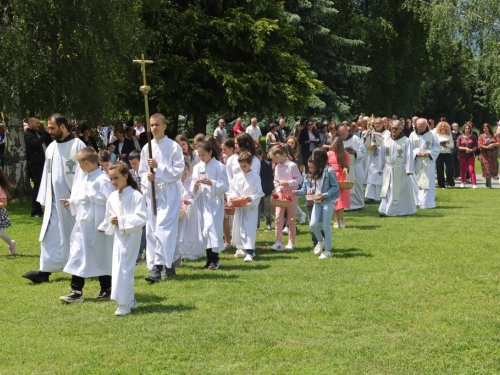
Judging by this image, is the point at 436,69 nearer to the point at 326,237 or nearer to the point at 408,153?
the point at 408,153

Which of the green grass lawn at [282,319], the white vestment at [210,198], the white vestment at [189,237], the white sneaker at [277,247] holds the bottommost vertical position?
the green grass lawn at [282,319]

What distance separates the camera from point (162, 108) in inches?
1145

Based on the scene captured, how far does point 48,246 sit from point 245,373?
16.1ft

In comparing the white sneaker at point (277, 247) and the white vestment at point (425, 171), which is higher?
the white vestment at point (425, 171)

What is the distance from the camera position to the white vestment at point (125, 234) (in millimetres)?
8212

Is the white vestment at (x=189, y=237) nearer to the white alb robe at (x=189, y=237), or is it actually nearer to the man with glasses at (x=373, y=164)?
the white alb robe at (x=189, y=237)

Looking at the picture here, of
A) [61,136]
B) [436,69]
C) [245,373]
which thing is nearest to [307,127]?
[61,136]

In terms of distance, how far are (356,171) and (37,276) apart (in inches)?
428

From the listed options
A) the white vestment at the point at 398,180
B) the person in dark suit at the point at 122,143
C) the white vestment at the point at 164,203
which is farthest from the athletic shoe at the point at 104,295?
the person in dark suit at the point at 122,143

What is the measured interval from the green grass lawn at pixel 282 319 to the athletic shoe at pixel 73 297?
0.37 ft

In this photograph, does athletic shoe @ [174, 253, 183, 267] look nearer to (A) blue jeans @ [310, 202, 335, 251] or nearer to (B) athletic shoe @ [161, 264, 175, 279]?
(B) athletic shoe @ [161, 264, 175, 279]

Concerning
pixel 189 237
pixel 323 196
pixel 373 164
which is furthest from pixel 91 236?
pixel 373 164

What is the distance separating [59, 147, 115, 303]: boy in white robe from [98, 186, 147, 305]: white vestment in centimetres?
55

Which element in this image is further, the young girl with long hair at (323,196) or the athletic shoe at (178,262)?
the young girl with long hair at (323,196)
